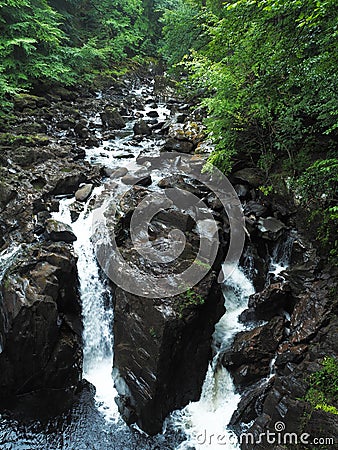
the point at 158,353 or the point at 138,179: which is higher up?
the point at 138,179

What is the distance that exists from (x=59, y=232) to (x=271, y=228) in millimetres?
5890

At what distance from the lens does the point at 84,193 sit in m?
9.91

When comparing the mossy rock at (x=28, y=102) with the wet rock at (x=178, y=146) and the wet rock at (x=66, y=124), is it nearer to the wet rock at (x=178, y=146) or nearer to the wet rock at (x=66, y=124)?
the wet rock at (x=66, y=124)

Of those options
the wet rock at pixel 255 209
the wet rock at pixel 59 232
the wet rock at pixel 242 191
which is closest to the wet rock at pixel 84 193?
the wet rock at pixel 59 232

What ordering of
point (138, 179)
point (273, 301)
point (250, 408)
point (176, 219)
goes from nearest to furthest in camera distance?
point (250, 408) → point (273, 301) → point (176, 219) → point (138, 179)

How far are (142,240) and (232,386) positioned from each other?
13.2ft

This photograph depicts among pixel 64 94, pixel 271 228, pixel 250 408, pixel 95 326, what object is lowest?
pixel 95 326

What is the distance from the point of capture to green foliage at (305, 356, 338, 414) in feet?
16.0

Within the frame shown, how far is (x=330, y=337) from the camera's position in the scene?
19.4 ft

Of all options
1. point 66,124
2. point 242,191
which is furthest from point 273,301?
point 66,124

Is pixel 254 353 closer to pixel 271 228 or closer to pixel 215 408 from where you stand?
pixel 215 408

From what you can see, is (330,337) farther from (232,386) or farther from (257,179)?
(257,179)

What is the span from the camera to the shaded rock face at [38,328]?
652 cm

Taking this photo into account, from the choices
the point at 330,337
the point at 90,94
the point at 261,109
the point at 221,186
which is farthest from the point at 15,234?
the point at 90,94
